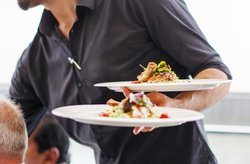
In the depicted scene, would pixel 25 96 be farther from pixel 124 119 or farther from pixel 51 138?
pixel 124 119

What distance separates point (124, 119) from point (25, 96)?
98cm

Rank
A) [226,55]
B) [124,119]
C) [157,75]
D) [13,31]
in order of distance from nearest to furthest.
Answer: [124,119]
[157,75]
[226,55]
[13,31]

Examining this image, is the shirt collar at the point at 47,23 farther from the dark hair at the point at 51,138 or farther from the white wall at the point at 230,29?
the white wall at the point at 230,29

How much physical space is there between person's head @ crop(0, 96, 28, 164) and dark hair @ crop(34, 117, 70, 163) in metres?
0.90

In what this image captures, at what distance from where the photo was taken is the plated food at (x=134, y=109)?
1.09 m

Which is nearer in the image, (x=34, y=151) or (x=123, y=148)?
(x=123, y=148)

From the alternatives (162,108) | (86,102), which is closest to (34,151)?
(86,102)

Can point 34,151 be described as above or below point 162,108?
below

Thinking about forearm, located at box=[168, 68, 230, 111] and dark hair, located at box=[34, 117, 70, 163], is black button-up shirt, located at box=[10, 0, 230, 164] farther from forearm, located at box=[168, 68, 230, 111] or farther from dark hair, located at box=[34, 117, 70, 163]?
dark hair, located at box=[34, 117, 70, 163]

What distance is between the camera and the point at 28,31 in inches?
106

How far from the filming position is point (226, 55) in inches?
101

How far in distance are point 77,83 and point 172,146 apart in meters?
0.38

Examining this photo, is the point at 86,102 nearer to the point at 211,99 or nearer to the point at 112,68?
the point at 112,68

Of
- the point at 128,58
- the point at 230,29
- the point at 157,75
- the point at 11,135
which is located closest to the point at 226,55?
the point at 230,29
